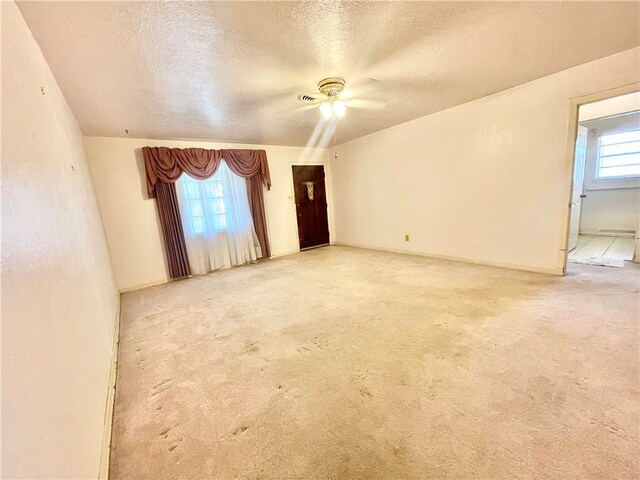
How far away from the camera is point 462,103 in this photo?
141 inches

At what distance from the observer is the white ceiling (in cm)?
157

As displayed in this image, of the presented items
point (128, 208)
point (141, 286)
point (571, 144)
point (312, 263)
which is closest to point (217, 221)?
point (128, 208)

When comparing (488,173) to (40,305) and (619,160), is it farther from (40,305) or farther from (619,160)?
(40,305)

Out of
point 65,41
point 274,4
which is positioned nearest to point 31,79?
point 65,41

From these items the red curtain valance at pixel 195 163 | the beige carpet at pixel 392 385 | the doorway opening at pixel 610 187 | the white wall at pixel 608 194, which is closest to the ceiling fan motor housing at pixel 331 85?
the beige carpet at pixel 392 385

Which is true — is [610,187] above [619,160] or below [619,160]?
below

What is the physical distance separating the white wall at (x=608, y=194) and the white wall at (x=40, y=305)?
7423 millimetres

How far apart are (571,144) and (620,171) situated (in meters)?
3.54

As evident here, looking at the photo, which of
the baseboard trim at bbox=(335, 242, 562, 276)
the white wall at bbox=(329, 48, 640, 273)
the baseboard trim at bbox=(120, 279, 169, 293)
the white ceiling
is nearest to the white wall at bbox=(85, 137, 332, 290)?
the baseboard trim at bbox=(120, 279, 169, 293)

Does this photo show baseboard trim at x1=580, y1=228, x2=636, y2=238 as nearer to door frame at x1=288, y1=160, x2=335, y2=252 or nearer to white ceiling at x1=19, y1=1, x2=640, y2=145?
white ceiling at x1=19, y1=1, x2=640, y2=145

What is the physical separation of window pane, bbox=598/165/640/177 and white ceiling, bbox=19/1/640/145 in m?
3.82

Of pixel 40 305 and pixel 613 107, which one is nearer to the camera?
pixel 40 305

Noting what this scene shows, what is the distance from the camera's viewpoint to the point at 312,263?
4.64 metres

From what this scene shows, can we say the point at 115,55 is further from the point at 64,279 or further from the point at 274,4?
the point at 64,279
